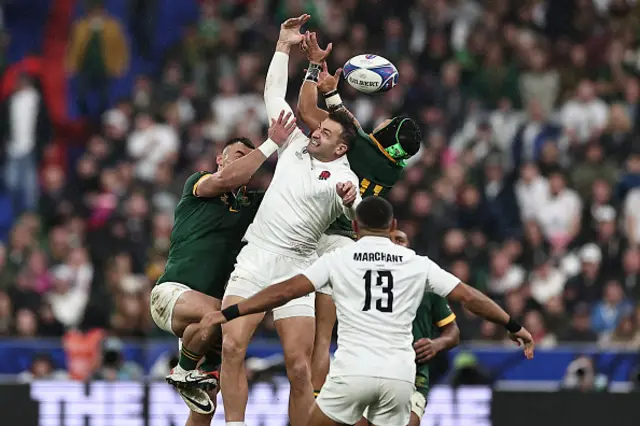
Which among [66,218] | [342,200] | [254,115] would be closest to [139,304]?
[66,218]

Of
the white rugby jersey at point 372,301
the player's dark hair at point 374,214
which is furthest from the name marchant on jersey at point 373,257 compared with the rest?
the player's dark hair at point 374,214

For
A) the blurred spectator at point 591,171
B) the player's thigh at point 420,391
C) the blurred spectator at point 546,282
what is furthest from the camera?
the blurred spectator at point 591,171

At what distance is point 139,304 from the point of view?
63.4 feet

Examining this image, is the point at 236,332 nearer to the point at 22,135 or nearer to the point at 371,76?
the point at 371,76

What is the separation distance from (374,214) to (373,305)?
0.66m

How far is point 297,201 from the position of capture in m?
12.6

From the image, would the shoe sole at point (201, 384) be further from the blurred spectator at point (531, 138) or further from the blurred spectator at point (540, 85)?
the blurred spectator at point (540, 85)

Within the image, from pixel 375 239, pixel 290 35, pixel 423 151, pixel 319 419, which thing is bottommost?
pixel 319 419

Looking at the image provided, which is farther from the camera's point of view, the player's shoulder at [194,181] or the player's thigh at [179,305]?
the player's shoulder at [194,181]

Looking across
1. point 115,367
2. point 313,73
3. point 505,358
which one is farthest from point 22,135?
point 313,73

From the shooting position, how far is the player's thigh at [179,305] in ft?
41.9

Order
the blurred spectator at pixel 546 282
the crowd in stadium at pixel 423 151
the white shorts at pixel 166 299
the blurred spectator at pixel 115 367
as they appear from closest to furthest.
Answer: the white shorts at pixel 166 299 < the blurred spectator at pixel 115 367 < the crowd in stadium at pixel 423 151 < the blurred spectator at pixel 546 282

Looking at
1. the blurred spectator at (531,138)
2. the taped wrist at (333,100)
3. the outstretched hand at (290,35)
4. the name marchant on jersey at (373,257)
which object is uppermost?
the blurred spectator at (531,138)

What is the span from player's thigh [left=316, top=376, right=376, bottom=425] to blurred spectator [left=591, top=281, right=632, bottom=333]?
883cm
